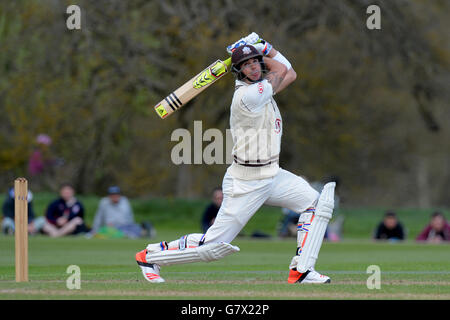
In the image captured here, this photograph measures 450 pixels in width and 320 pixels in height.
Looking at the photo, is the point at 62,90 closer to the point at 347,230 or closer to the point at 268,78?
the point at 347,230

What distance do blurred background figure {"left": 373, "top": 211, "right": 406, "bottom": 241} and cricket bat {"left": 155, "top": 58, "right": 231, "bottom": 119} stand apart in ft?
45.8

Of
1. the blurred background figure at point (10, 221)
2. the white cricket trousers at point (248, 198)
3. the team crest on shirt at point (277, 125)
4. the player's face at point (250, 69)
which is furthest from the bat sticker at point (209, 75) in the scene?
the blurred background figure at point (10, 221)

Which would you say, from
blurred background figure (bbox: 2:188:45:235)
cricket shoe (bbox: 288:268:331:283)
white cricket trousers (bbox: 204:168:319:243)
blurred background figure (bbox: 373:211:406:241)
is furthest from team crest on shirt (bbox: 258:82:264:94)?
blurred background figure (bbox: 2:188:45:235)

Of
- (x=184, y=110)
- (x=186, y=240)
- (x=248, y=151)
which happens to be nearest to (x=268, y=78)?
(x=248, y=151)

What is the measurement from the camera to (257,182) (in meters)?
9.27

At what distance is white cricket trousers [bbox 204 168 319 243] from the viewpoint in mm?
9227

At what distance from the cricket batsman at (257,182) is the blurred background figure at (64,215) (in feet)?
43.9

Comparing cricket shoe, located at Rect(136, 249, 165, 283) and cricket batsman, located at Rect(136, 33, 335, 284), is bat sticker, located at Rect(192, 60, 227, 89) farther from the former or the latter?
cricket shoe, located at Rect(136, 249, 165, 283)

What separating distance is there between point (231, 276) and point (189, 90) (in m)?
2.62

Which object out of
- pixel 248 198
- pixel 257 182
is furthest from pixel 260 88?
pixel 248 198

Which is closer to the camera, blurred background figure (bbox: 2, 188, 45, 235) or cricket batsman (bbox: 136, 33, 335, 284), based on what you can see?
cricket batsman (bbox: 136, 33, 335, 284)

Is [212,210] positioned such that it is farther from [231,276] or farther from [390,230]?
[231,276]

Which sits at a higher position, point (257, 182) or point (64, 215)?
point (257, 182)
